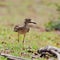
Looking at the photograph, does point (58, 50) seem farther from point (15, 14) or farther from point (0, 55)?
point (15, 14)

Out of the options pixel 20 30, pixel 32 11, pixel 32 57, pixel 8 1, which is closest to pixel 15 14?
pixel 32 11

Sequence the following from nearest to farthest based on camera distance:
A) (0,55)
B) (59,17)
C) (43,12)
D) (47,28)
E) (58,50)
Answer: (0,55)
(58,50)
(47,28)
(59,17)
(43,12)

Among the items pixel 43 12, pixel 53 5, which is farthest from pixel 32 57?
pixel 53 5

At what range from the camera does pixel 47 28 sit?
17.5 metres

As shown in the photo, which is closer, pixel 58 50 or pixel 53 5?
pixel 58 50

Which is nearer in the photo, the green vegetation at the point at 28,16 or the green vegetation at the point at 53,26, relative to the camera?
the green vegetation at the point at 28,16

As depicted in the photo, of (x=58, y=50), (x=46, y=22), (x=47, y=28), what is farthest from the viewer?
(x=46, y=22)

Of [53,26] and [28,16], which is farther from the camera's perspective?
[28,16]

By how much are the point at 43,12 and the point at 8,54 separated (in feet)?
43.7

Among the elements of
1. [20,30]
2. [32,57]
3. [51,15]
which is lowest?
[32,57]

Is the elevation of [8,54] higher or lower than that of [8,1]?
lower

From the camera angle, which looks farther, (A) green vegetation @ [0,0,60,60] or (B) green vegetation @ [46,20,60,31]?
(B) green vegetation @ [46,20,60,31]

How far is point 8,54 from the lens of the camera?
31.6 ft

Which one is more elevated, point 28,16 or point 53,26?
point 28,16
